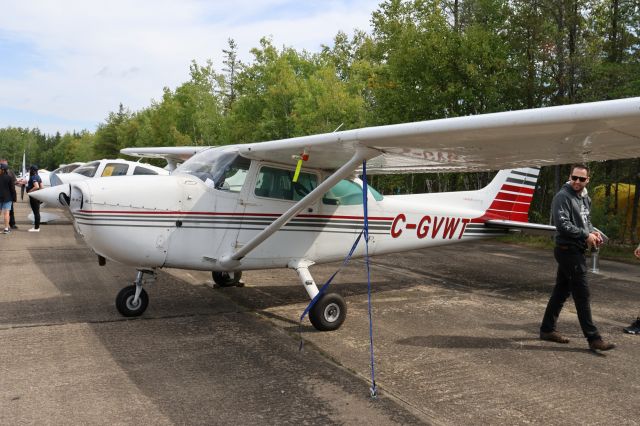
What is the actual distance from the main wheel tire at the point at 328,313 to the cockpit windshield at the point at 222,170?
168cm

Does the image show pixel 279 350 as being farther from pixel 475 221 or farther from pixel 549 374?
pixel 475 221

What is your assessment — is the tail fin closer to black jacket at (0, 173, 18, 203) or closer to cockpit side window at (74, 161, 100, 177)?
cockpit side window at (74, 161, 100, 177)

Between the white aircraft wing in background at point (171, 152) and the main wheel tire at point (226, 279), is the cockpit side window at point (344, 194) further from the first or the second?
the white aircraft wing in background at point (171, 152)

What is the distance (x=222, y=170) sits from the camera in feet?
19.1

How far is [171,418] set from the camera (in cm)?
325

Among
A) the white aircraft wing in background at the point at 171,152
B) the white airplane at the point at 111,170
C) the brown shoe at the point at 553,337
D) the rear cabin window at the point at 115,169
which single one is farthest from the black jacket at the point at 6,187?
the brown shoe at the point at 553,337

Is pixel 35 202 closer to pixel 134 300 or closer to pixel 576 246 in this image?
pixel 134 300

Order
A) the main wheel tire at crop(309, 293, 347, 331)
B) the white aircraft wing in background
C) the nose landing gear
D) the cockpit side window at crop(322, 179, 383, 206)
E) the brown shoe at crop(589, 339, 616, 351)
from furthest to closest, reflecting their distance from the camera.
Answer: the white aircraft wing in background → the cockpit side window at crop(322, 179, 383, 206) → the nose landing gear → the main wheel tire at crop(309, 293, 347, 331) → the brown shoe at crop(589, 339, 616, 351)

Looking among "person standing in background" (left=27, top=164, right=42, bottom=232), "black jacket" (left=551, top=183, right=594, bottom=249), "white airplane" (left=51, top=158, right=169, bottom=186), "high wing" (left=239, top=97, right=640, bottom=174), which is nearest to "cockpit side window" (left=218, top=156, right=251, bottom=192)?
"high wing" (left=239, top=97, right=640, bottom=174)

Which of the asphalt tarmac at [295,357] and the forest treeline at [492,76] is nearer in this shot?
the asphalt tarmac at [295,357]

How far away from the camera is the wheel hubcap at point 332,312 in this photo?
17.8 ft

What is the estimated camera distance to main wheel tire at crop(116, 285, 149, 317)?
5.66 m

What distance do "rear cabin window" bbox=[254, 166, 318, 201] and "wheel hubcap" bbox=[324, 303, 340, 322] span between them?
59.1 inches

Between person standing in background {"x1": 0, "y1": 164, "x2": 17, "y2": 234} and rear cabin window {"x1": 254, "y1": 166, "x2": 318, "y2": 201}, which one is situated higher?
rear cabin window {"x1": 254, "y1": 166, "x2": 318, "y2": 201}
